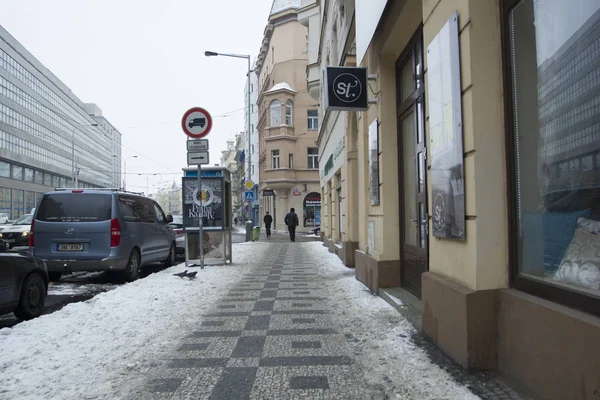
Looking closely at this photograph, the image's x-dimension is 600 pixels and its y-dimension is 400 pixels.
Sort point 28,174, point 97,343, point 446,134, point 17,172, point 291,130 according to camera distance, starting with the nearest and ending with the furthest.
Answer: point 446,134 < point 97,343 < point 291,130 < point 17,172 < point 28,174

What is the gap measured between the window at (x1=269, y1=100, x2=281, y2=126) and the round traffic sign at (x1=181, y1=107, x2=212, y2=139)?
→ 2672 cm

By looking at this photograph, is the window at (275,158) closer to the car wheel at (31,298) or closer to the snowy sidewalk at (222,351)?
the snowy sidewalk at (222,351)

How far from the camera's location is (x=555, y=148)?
116 inches

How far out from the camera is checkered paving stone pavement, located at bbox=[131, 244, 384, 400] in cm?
322

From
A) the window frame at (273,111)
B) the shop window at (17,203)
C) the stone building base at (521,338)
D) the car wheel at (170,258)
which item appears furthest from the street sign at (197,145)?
the shop window at (17,203)

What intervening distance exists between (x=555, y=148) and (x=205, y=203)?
8662 mm

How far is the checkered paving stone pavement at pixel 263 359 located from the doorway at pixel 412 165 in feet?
4.26

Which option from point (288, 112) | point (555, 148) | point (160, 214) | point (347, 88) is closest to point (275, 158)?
point (288, 112)

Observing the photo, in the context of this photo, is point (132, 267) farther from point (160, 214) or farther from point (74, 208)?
point (160, 214)

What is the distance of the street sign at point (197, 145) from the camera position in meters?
9.56

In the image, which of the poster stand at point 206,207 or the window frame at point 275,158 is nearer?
the poster stand at point 206,207

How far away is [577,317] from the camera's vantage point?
7.93ft

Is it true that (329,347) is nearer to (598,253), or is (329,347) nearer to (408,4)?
(598,253)

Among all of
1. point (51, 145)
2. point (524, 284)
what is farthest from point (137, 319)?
point (51, 145)
